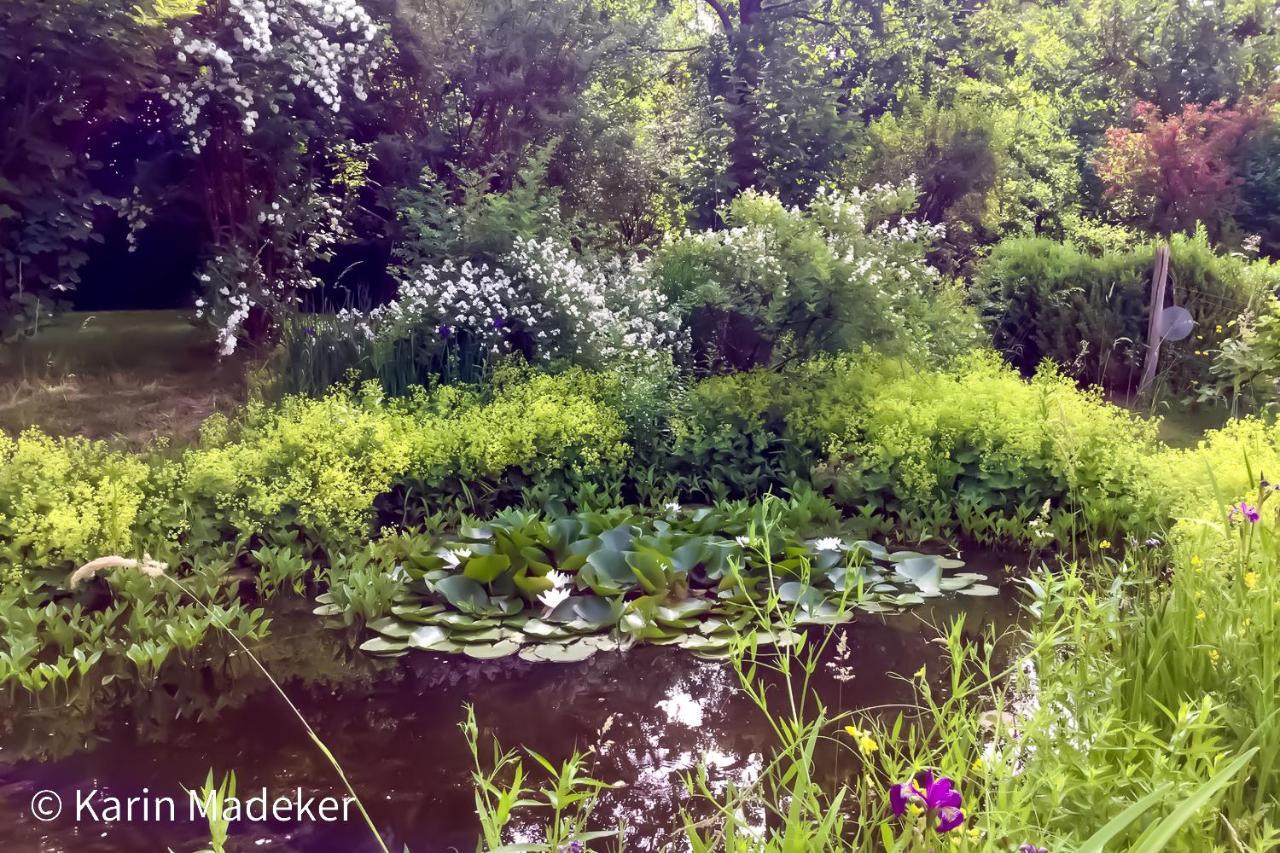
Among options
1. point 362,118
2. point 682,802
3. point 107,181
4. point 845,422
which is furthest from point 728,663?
point 362,118

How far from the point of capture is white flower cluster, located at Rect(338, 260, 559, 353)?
5316mm

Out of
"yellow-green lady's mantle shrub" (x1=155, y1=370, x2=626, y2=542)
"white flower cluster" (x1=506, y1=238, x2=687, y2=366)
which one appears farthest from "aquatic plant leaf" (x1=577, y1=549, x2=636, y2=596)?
"white flower cluster" (x1=506, y1=238, x2=687, y2=366)

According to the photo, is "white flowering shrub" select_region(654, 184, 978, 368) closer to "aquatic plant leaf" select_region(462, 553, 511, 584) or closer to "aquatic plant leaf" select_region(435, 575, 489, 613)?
"aquatic plant leaf" select_region(462, 553, 511, 584)

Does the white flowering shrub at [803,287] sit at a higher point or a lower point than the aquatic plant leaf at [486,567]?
higher

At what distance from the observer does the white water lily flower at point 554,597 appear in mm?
3346

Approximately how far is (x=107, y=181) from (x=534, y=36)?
4022mm

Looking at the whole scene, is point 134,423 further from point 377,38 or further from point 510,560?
point 377,38

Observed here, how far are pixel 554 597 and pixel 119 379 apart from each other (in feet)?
14.6

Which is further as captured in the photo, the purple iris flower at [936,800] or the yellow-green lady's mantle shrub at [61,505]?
the yellow-green lady's mantle shrub at [61,505]

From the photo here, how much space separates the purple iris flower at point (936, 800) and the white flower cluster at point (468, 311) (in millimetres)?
4352

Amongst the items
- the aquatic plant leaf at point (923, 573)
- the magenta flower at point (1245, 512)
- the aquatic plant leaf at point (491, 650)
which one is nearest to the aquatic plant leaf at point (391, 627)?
the aquatic plant leaf at point (491, 650)

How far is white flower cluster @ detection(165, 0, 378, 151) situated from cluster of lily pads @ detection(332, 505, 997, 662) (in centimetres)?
414

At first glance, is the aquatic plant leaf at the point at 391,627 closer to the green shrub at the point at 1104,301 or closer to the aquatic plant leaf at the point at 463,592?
the aquatic plant leaf at the point at 463,592

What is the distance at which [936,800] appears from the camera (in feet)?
3.82
